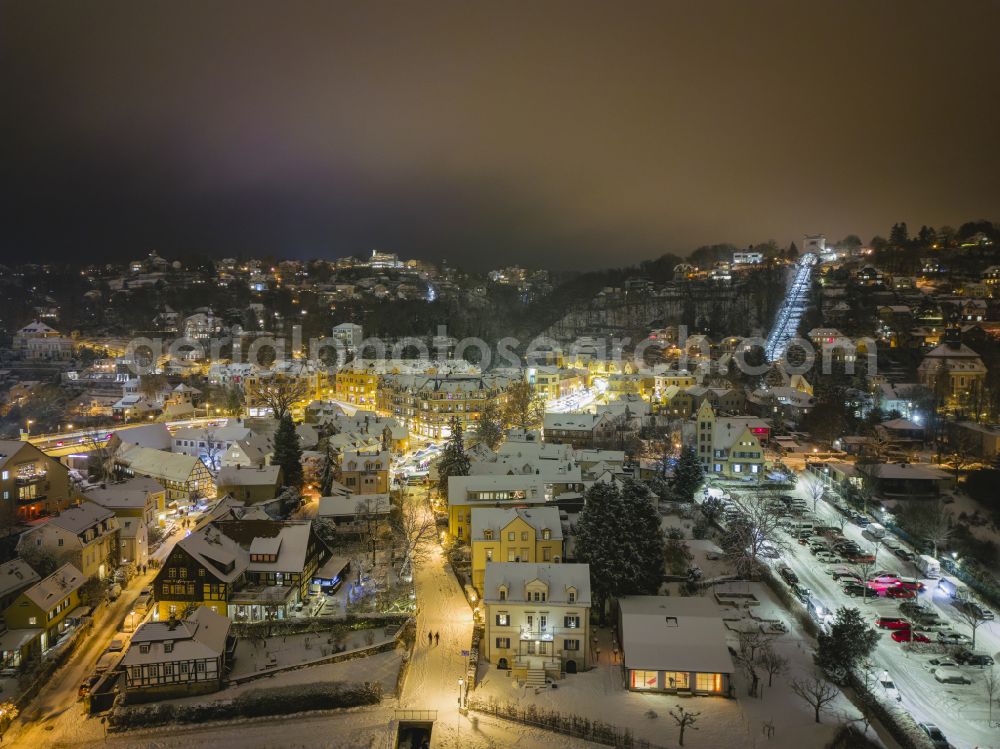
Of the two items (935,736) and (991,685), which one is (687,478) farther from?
(935,736)

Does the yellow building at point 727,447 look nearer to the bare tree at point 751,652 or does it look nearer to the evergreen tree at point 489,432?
the evergreen tree at point 489,432

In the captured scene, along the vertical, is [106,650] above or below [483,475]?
below

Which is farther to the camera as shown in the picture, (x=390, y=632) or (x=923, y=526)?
(x=923, y=526)

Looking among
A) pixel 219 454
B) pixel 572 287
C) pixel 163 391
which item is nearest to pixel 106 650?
pixel 219 454

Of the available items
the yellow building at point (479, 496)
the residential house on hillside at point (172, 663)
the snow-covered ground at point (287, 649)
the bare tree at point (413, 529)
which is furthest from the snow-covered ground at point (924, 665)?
the residential house on hillside at point (172, 663)

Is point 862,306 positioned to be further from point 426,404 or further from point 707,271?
point 426,404

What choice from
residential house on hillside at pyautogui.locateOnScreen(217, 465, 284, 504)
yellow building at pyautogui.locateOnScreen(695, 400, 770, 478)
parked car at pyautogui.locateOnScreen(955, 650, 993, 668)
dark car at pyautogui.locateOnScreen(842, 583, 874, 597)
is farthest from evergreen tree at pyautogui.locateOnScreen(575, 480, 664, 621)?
residential house on hillside at pyautogui.locateOnScreen(217, 465, 284, 504)
